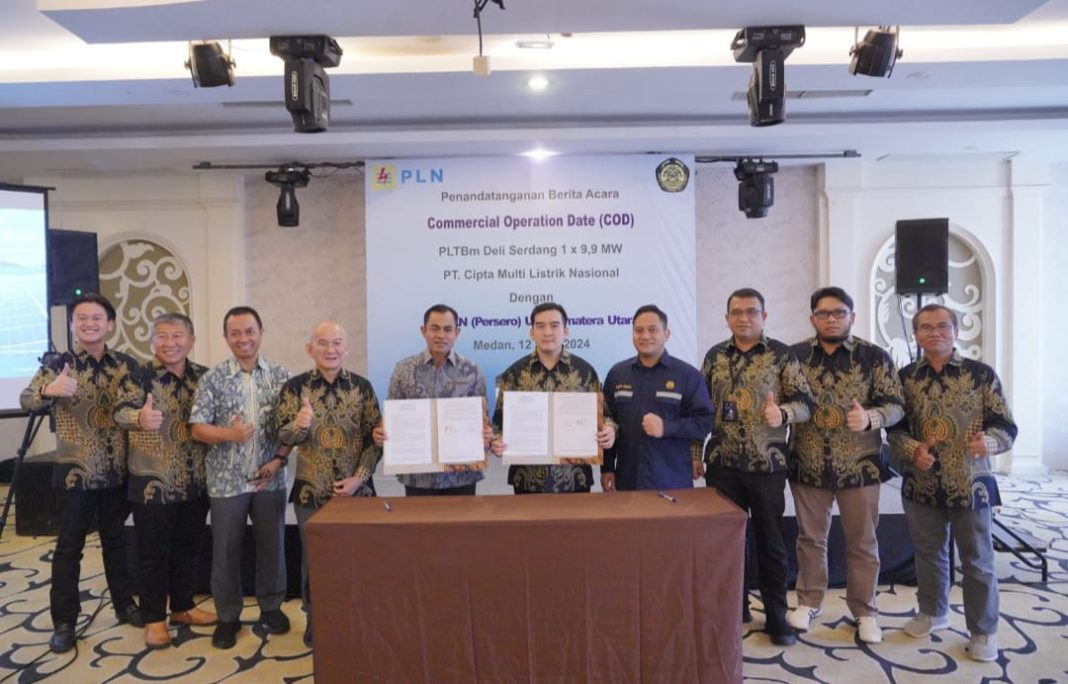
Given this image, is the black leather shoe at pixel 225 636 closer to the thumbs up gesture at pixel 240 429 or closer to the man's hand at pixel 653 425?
the thumbs up gesture at pixel 240 429

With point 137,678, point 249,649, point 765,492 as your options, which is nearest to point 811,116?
point 765,492

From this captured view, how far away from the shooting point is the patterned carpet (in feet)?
9.26

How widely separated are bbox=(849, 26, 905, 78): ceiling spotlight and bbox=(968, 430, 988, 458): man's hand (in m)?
1.74

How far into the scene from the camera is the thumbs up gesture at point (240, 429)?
2916mm

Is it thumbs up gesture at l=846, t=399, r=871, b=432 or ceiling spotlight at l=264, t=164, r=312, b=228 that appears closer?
thumbs up gesture at l=846, t=399, r=871, b=432

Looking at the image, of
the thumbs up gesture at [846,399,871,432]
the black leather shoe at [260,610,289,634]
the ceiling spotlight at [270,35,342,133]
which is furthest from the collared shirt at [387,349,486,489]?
the thumbs up gesture at [846,399,871,432]

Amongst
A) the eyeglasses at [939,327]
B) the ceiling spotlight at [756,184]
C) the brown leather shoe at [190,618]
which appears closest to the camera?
the eyeglasses at [939,327]

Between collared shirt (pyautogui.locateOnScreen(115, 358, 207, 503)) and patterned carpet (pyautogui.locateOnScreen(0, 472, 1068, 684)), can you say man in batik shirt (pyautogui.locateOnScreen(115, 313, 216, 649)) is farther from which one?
patterned carpet (pyautogui.locateOnScreen(0, 472, 1068, 684))

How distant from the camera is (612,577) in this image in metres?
2.22

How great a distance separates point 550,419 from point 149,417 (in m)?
1.75

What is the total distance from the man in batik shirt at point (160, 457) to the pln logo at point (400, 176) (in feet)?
8.97

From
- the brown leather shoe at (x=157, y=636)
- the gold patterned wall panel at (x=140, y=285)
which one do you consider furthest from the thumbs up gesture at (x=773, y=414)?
the gold patterned wall panel at (x=140, y=285)

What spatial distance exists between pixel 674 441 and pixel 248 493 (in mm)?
1966

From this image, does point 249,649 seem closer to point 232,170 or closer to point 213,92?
point 213,92
